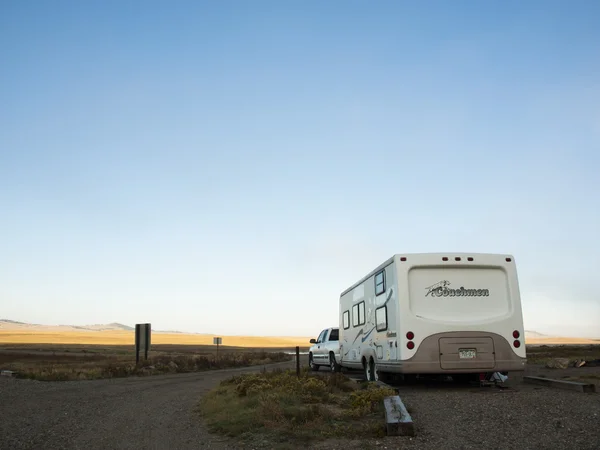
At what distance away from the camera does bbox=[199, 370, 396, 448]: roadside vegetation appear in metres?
8.20

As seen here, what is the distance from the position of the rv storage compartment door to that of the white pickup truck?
908 cm

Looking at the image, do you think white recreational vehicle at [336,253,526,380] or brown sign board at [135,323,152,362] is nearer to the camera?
white recreational vehicle at [336,253,526,380]

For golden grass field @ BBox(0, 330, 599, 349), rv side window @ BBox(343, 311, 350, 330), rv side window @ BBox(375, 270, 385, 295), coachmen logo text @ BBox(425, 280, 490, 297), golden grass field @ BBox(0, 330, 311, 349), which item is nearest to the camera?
coachmen logo text @ BBox(425, 280, 490, 297)

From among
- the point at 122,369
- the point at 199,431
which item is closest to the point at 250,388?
the point at 199,431

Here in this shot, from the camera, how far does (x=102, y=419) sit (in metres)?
11.3

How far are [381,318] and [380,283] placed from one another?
920 millimetres

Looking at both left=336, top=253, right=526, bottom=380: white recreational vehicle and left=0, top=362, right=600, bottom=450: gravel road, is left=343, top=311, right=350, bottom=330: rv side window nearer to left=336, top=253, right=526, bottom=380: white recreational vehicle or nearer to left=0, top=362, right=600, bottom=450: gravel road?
left=0, top=362, right=600, bottom=450: gravel road

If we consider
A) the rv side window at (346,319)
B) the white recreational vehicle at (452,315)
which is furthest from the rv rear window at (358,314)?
the white recreational vehicle at (452,315)

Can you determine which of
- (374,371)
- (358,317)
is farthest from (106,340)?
(374,371)

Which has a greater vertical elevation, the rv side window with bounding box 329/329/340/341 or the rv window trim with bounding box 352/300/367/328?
the rv window trim with bounding box 352/300/367/328

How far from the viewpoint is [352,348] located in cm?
1822

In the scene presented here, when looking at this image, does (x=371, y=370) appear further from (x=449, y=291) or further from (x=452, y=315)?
(x=449, y=291)

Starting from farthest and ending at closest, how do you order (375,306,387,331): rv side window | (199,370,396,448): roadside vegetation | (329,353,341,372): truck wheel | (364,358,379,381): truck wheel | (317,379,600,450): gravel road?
1. (329,353,341,372): truck wheel
2. (364,358,379,381): truck wheel
3. (375,306,387,331): rv side window
4. (199,370,396,448): roadside vegetation
5. (317,379,600,450): gravel road

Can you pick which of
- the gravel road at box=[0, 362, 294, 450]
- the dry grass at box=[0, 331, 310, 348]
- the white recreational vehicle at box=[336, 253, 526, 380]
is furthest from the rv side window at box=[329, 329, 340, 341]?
the dry grass at box=[0, 331, 310, 348]
